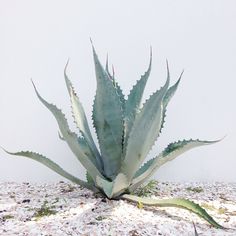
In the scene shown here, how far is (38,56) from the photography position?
9.86 feet

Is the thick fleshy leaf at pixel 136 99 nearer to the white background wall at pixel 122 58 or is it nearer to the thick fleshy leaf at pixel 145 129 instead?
the thick fleshy leaf at pixel 145 129

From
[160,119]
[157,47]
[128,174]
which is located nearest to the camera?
[160,119]

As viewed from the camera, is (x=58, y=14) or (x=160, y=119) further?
(x=58, y=14)

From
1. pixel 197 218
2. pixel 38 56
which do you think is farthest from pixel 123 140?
pixel 38 56

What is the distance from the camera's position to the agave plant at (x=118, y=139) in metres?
2.27

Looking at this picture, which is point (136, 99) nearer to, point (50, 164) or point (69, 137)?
point (69, 137)

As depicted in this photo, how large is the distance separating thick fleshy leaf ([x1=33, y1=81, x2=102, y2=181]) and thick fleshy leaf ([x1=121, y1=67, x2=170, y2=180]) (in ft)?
0.59

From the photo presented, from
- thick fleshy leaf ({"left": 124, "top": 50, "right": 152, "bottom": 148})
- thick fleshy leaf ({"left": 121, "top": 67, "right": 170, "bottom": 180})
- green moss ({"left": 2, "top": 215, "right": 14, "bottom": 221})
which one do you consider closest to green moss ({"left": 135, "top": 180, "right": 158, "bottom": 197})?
thick fleshy leaf ({"left": 121, "top": 67, "right": 170, "bottom": 180})

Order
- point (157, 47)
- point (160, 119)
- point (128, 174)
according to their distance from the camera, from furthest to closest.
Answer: point (157, 47) → point (128, 174) → point (160, 119)

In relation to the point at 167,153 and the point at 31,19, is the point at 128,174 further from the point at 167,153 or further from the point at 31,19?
the point at 31,19

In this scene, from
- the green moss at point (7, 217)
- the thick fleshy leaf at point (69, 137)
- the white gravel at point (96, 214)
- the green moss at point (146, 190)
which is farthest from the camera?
the green moss at point (146, 190)

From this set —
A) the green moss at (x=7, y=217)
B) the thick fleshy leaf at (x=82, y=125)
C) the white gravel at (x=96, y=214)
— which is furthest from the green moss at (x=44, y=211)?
the thick fleshy leaf at (x=82, y=125)

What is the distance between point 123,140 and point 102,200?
291 millimetres

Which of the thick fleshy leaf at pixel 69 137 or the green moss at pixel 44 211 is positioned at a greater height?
the thick fleshy leaf at pixel 69 137
